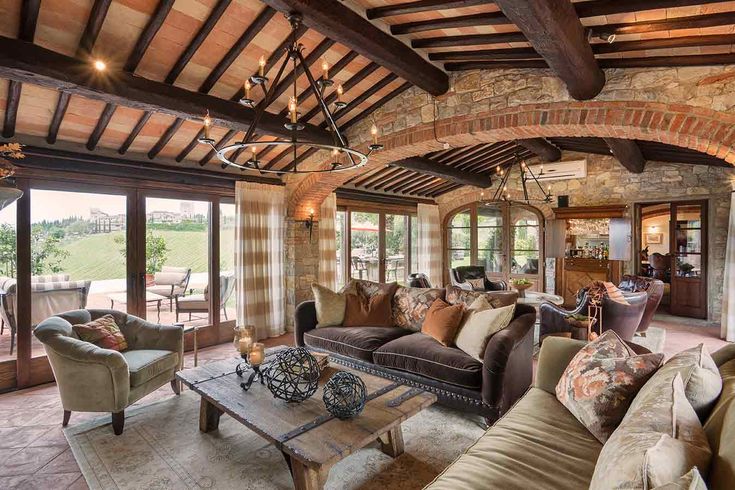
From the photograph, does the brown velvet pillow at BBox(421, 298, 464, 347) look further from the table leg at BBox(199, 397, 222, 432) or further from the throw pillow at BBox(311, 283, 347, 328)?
the table leg at BBox(199, 397, 222, 432)

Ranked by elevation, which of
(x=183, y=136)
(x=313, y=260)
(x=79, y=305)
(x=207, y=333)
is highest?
(x=183, y=136)

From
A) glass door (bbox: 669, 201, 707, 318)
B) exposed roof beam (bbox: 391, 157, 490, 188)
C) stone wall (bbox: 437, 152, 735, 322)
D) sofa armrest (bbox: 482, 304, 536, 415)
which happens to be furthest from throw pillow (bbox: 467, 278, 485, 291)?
glass door (bbox: 669, 201, 707, 318)

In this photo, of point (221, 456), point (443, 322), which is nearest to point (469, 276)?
point (443, 322)

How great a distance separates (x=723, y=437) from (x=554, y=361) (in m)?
1.32

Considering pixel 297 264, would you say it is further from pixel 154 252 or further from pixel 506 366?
pixel 506 366

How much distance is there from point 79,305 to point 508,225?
8.19m

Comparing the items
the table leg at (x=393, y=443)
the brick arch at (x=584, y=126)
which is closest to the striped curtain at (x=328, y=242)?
the brick arch at (x=584, y=126)

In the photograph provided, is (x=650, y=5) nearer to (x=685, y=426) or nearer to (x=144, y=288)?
(x=685, y=426)

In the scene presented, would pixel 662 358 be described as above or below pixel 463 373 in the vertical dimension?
above

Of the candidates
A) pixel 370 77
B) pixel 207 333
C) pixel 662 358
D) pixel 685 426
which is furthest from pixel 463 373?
pixel 207 333

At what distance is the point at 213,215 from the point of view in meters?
5.35

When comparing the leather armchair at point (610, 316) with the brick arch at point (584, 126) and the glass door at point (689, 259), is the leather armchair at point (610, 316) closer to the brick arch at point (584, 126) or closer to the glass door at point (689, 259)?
the brick arch at point (584, 126)

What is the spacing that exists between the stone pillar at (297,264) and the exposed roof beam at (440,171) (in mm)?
1837

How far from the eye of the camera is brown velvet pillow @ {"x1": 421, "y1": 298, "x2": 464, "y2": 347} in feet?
11.6
